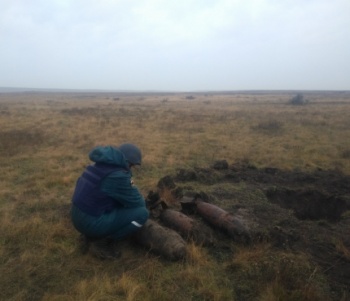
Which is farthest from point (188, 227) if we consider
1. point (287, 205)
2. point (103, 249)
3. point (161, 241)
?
point (287, 205)

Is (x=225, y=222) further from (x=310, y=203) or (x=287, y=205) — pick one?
(x=310, y=203)

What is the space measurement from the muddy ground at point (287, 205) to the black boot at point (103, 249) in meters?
1.23

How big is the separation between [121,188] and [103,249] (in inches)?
38.1

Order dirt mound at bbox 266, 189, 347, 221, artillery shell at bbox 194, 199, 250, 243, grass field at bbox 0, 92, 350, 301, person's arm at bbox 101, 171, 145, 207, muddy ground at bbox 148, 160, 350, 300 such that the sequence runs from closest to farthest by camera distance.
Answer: grass field at bbox 0, 92, 350, 301 → person's arm at bbox 101, 171, 145, 207 → muddy ground at bbox 148, 160, 350, 300 → artillery shell at bbox 194, 199, 250, 243 → dirt mound at bbox 266, 189, 347, 221

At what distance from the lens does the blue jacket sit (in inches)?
178

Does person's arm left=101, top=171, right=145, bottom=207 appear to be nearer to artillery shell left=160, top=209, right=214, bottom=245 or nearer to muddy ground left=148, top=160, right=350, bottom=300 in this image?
artillery shell left=160, top=209, right=214, bottom=245

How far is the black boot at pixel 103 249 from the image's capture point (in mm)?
4766

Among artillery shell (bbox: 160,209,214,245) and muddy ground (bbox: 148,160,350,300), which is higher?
artillery shell (bbox: 160,209,214,245)

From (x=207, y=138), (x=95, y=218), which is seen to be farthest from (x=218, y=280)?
(x=207, y=138)

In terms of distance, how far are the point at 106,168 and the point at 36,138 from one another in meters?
12.0

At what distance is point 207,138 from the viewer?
15.9 m

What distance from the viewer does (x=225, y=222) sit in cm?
551

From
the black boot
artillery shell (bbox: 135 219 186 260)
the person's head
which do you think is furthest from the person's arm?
the black boot

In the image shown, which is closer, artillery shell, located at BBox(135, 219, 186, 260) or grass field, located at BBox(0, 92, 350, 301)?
grass field, located at BBox(0, 92, 350, 301)
